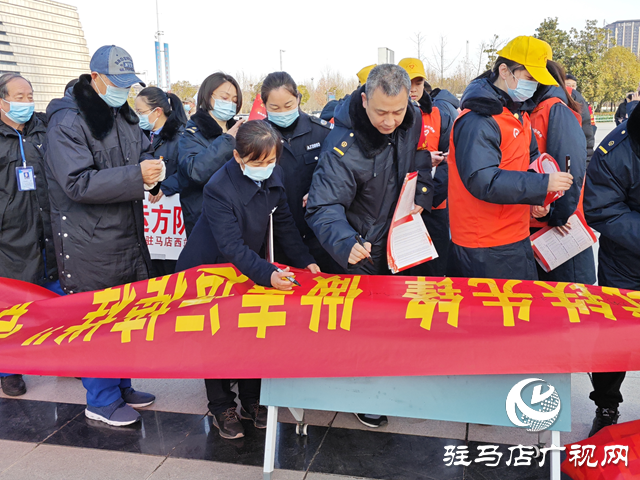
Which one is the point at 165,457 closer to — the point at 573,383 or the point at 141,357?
the point at 141,357

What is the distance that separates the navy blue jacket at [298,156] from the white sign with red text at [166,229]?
1.64 meters

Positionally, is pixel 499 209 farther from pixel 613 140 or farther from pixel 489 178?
pixel 613 140

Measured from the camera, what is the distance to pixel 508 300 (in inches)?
83.0

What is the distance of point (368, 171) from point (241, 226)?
70 cm

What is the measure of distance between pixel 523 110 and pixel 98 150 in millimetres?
2226

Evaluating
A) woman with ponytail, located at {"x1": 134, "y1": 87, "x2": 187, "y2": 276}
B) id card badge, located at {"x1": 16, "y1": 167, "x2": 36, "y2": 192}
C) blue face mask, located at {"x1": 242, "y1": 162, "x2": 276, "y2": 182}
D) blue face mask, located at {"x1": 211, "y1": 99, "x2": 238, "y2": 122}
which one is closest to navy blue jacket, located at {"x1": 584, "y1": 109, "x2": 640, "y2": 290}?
blue face mask, located at {"x1": 242, "y1": 162, "x2": 276, "y2": 182}

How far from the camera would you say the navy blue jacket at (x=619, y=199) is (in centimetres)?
250

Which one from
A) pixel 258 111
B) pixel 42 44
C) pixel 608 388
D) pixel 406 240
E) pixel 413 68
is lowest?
pixel 608 388

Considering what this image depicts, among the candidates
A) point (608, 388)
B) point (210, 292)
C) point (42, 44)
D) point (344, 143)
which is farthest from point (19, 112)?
point (42, 44)

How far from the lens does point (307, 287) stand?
240 cm

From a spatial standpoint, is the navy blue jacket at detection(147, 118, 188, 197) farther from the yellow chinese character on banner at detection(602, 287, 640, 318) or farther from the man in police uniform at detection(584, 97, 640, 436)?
the yellow chinese character on banner at detection(602, 287, 640, 318)

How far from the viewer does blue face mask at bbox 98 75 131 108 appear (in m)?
2.81

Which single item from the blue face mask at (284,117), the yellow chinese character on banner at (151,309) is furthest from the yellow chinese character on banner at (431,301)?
the blue face mask at (284,117)

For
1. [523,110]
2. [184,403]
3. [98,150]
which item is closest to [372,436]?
[184,403]
